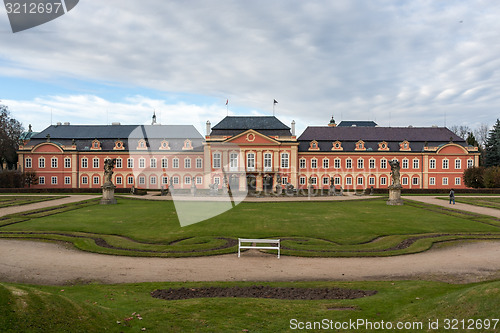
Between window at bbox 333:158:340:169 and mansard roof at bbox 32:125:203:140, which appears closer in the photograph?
window at bbox 333:158:340:169

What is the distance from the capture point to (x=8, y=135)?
63656mm

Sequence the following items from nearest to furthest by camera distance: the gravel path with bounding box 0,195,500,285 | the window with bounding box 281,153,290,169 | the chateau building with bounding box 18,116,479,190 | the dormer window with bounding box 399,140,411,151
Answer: the gravel path with bounding box 0,195,500,285
the chateau building with bounding box 18,116,479,190
the window with bounding box 281,153,290,169
the dormer window with bounding box 399,140,411,151

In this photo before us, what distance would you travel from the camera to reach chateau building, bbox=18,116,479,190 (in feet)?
195

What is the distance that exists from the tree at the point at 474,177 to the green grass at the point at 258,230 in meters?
32.5

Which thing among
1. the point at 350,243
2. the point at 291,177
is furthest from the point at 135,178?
the point at 350,243

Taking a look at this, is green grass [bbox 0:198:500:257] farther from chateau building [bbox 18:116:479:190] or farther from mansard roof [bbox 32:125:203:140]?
mansard roof [bbox 32:125:203:140]

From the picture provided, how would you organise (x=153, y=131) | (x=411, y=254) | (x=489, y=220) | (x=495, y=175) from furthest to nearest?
(x=153, y=131), (x=495, y=175), (x=489, y=220), (x=411, y=254)

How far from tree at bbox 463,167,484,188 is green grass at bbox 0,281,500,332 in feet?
176

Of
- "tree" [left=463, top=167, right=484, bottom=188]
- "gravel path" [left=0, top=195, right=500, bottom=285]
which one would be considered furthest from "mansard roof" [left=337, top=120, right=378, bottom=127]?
"gravel path" [left=0, top=195, right=500, bottom=285]

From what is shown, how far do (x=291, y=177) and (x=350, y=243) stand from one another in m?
42.1

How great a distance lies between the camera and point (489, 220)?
80.6ft

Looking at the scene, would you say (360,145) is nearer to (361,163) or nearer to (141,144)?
(361,163)

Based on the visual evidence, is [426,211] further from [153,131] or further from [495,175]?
[153,131]

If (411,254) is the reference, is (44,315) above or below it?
above
